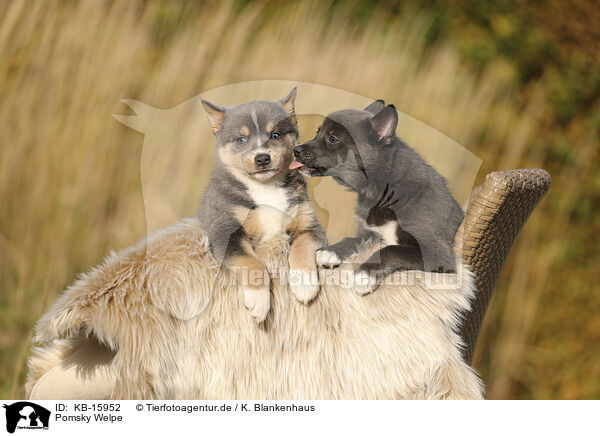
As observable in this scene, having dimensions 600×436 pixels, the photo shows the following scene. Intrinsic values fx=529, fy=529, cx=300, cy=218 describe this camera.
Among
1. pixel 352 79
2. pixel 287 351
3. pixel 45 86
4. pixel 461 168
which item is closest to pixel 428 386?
pixel 287 351

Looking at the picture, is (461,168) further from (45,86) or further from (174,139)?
(45,86)

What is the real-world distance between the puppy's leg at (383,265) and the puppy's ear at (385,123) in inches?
7.4

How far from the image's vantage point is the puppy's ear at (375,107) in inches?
36.9

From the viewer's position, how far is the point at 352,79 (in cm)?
106

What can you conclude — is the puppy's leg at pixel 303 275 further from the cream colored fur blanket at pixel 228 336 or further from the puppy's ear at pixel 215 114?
the puppy's ear at pixel 215 114

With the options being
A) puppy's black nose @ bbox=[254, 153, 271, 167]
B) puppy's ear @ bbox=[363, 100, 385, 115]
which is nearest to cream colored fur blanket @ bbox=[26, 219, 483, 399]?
puppy's black nose @ bbox=[254, 153, 271, 167]

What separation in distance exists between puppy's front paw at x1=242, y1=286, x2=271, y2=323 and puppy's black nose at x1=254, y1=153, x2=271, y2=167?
0.20 m

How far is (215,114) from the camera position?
2.91ft

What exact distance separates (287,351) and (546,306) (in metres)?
1.31

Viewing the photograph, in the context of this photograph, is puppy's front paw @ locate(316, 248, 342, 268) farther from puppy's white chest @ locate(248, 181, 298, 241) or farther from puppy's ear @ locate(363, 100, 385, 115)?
puppy's ear @ locate(363, 100, 385, 115)
